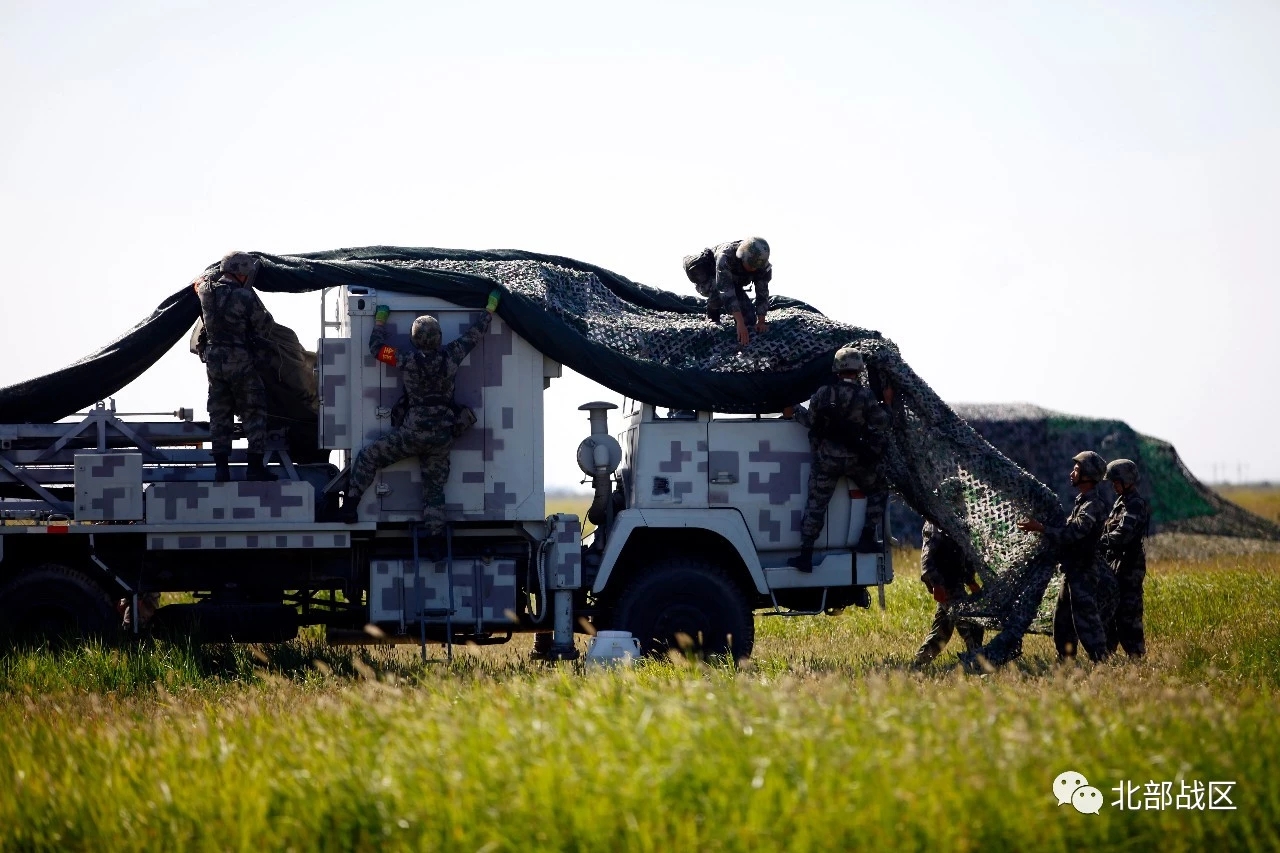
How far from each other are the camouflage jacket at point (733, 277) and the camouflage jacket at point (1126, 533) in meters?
3.25

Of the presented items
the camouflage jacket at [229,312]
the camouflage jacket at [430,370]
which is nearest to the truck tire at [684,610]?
the camouflage jacket at [430,370]

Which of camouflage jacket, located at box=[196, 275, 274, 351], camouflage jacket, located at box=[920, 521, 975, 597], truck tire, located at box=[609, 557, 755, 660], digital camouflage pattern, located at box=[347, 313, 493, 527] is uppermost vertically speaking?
camouflage jacket, located at box=[196, 275, 274, 351]

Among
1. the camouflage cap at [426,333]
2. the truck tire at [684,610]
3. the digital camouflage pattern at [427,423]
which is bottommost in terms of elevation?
the truck tire at [684,610]

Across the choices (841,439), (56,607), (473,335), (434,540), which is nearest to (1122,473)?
(841,439)

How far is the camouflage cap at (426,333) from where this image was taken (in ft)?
33.9

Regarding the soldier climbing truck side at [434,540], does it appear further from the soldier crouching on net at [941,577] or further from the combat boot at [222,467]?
the soldier crouching on net at [941,577]

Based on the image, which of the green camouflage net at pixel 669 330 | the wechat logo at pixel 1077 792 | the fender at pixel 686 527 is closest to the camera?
the wechat logo at pixel 1077 792

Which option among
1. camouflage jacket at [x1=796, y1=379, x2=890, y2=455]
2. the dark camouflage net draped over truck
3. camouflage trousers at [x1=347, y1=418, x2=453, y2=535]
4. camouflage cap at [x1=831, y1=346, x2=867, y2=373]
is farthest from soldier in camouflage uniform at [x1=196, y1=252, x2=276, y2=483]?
camouflage cap at [x1=831, y1=346, x2=867, y2=373]

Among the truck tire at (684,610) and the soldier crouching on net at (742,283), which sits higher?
the soldier crouching on net at (742,283)

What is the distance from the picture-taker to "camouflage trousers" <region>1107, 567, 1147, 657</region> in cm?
1146

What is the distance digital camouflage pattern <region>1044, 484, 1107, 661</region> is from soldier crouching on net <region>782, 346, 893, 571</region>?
1.47 meters

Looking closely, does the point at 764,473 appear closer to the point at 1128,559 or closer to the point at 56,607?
the point at 1128,559

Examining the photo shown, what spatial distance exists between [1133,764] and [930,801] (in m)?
1.20

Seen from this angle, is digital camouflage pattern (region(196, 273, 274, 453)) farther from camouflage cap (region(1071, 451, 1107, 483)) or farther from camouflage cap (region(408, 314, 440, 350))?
camouflage cap (region(1071, 451, 1107, 483))
